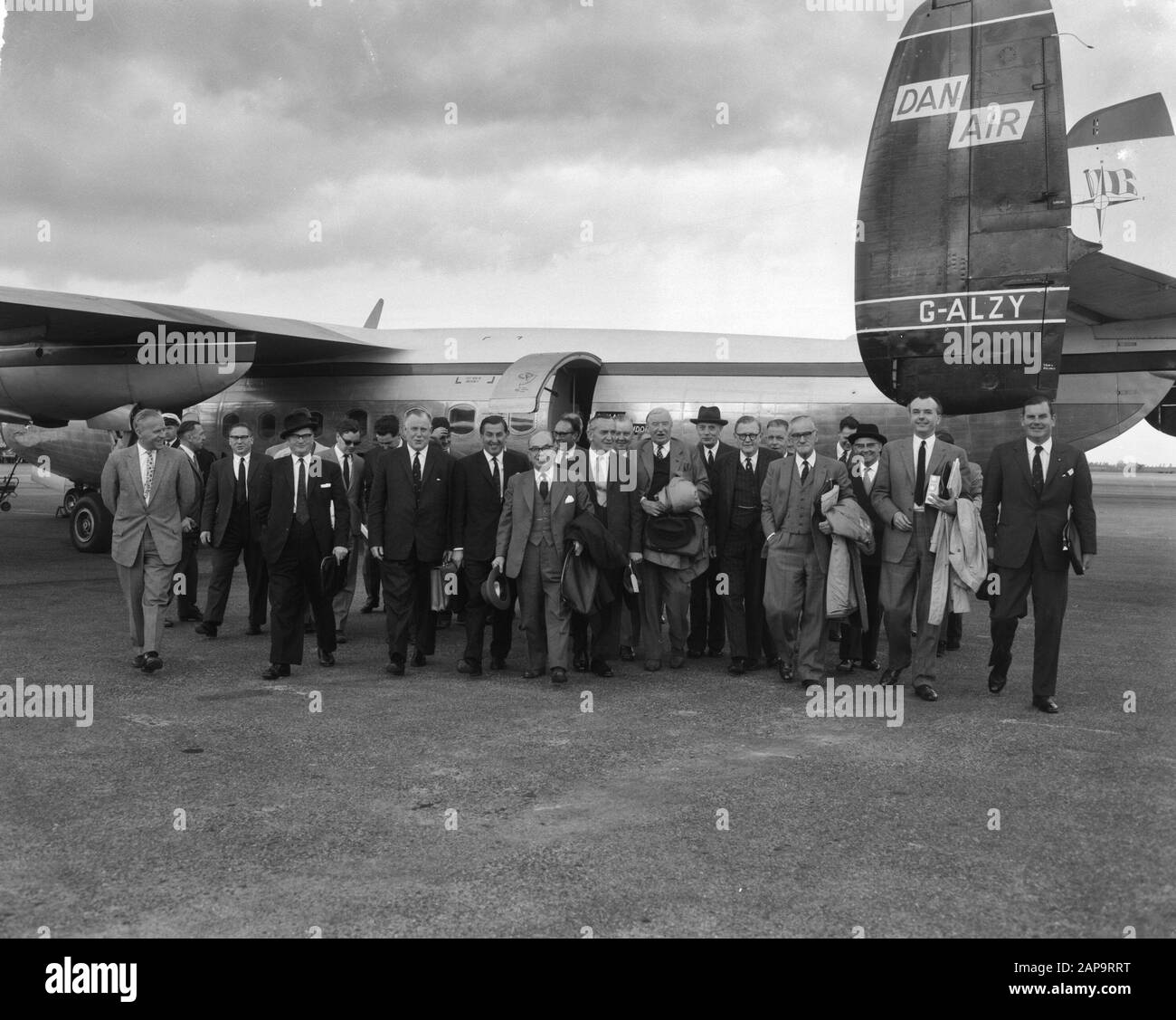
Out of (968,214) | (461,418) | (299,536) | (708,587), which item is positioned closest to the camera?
(299,536)

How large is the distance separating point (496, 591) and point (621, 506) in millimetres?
A: 1330

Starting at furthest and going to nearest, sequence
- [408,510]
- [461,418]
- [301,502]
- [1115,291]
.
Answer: [461,418] → [1115,291] → [408,510] → [301,502]

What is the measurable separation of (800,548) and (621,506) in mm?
1548

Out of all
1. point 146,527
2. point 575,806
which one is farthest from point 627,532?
point 146,527

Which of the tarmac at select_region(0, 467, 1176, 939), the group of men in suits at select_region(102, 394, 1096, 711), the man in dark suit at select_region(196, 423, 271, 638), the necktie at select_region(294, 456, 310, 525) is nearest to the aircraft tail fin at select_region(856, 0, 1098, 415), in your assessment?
the group of men in suits at select_region(102, 394, 1096, 711)

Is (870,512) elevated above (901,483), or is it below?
below

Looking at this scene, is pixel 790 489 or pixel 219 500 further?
pixel 219 500

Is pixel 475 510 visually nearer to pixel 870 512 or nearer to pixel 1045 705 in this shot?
pixel 870 512

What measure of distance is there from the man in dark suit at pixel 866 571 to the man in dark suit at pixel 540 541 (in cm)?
235

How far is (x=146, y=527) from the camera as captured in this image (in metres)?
8.09

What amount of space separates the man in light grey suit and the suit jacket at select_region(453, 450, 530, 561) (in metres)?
2.30

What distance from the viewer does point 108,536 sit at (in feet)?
52.2

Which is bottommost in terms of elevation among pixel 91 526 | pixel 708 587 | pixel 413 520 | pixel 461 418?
pixel 708 587
